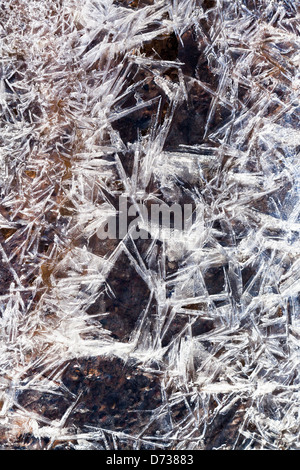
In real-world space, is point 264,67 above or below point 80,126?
above

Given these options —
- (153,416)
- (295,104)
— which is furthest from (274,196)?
(153,416)

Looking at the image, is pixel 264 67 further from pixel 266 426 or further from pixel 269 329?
pixel 266 426
